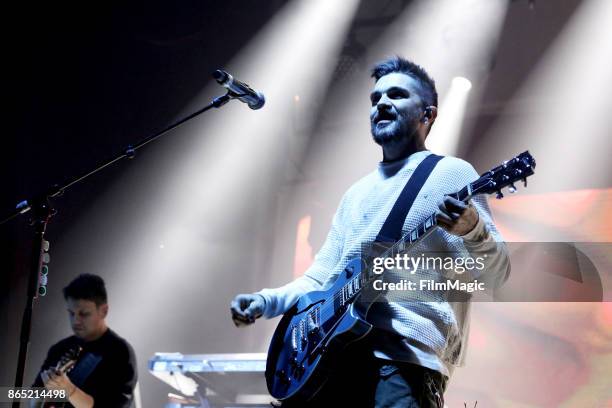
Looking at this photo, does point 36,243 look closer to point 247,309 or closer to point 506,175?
point 247,309

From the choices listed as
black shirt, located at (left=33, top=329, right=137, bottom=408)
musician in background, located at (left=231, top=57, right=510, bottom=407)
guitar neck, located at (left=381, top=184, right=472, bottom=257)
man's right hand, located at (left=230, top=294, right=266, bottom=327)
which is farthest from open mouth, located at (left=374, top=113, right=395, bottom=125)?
black shirt, located at (left=33, top=329, right=137, bottom=408)

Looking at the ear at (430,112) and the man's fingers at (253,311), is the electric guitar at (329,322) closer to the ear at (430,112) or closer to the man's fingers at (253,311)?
the man's fingers at (253,311)

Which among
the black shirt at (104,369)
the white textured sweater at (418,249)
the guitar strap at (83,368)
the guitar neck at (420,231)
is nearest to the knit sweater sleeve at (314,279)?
the white textured sweater at (418,249)

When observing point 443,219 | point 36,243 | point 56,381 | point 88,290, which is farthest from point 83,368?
point 443,219

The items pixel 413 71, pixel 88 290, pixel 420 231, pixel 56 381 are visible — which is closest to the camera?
pixel 420 231

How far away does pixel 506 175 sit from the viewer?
1743mm

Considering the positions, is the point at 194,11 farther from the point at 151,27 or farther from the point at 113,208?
the point at 113,208

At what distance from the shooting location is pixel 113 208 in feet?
16.8

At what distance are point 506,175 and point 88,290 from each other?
10.2 ft

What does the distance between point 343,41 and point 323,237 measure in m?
1.79

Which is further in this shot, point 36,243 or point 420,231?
point 36,243

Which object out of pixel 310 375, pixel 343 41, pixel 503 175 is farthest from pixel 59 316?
pixel 503 175

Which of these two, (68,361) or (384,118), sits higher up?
(384,118)

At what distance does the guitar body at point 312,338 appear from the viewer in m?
1.79
